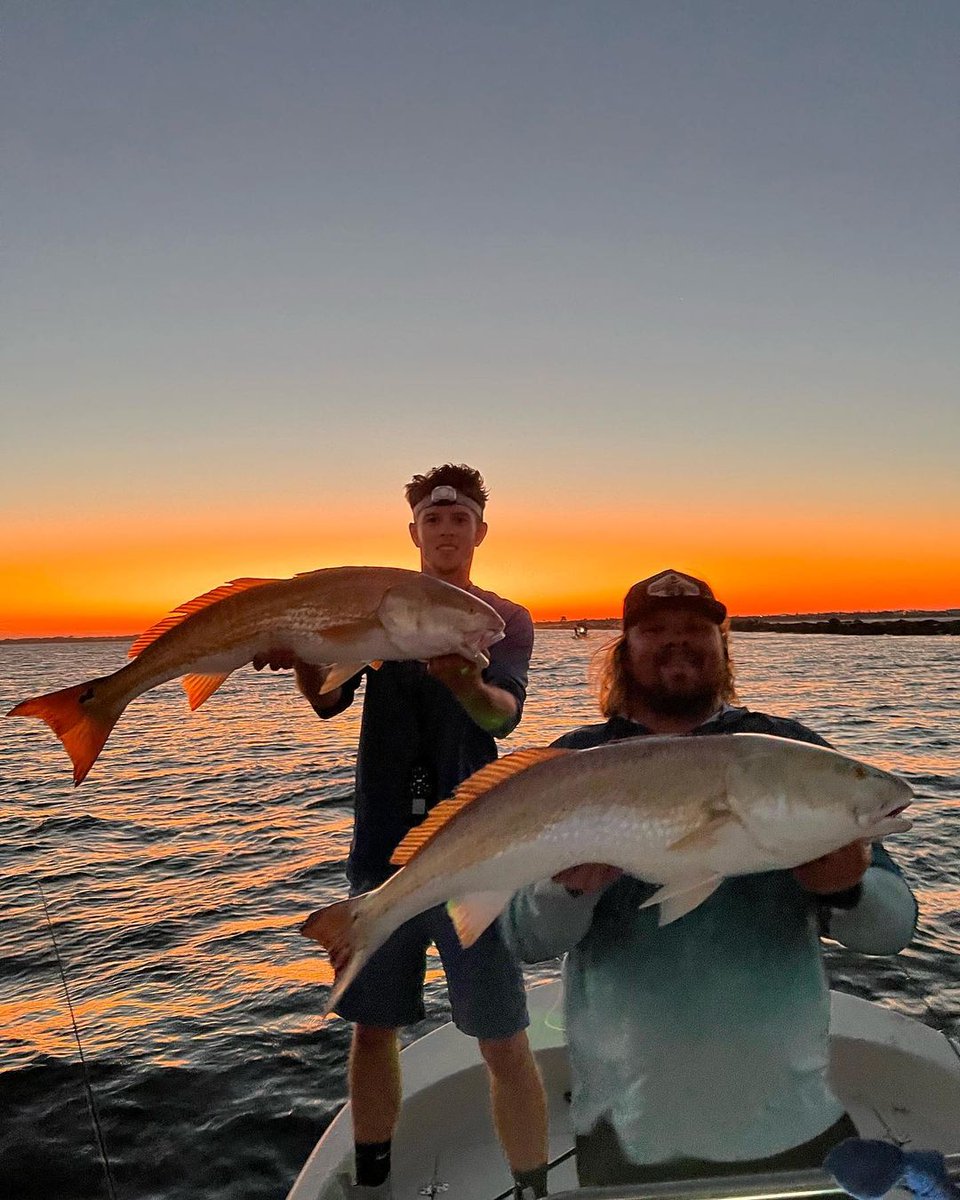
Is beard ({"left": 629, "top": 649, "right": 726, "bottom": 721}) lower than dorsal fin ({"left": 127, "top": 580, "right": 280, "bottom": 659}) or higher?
lower

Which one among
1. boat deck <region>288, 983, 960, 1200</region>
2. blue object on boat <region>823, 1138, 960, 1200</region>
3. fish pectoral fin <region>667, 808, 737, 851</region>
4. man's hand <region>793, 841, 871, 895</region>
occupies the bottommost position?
boat deck <region>288, 983, 960, 1200</region>

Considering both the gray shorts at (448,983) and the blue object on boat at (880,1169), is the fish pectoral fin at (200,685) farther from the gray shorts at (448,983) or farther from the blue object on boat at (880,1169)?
the blue object on boat at (880,1169)

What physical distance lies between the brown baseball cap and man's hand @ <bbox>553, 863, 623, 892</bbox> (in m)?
1.21

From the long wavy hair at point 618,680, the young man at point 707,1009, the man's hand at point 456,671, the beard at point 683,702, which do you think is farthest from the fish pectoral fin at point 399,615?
the young man at point 707,1009

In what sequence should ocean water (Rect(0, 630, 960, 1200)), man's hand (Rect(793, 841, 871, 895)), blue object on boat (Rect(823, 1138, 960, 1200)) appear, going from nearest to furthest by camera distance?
1. blue object on boat (Rect(823, 1138, 960, 1200))
2. man's hand (Rect(793, 841, 871, 895))
3. ocean water (Rect(0, 630, 960, 1200))

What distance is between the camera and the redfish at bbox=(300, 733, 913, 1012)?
2451 millimetres

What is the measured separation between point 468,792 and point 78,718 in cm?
180

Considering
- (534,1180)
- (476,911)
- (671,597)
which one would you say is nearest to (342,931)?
(476,911)

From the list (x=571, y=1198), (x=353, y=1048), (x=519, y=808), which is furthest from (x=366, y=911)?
(x=353, y=1048)

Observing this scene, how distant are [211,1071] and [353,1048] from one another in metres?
3.06

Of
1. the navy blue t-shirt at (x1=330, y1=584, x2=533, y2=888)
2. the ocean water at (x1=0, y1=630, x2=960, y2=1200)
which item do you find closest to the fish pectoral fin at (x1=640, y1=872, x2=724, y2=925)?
the navy blue t-shirt at (x1=330, y1=584, x2=533, y2=888)

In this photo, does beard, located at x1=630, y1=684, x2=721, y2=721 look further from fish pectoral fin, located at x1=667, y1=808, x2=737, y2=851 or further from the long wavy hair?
fish pectoral fin, located at x1=667, y1=808, x2=737, y2=851

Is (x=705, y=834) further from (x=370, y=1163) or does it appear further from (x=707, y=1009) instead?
(x=370, y=1163)

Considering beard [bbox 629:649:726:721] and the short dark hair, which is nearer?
beard [bbox 629:649:726:721]
